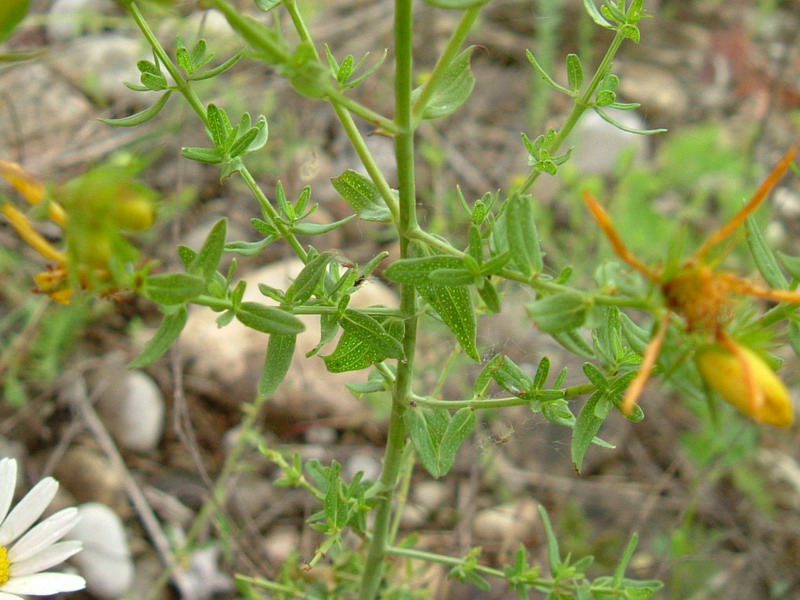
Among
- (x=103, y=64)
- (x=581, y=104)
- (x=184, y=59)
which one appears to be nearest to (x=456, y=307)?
(x=581, y=104)

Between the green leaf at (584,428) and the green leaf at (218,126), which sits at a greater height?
the green leaf at (218,126)

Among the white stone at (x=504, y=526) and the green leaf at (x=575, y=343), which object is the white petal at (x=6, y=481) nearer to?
the green leaf at (x=575, y=343)

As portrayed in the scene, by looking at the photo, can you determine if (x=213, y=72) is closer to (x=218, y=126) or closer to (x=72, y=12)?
(x=218, y=126)

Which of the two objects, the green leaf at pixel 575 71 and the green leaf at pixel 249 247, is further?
the green leaf at pixel 575 71

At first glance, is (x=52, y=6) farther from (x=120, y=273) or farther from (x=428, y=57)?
(x=120, y=273)

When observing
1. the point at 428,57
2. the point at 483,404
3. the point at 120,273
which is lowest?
the point at 428,57

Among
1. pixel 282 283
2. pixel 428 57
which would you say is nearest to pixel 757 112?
pixel 428 57

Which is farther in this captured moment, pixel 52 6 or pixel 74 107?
pixel 52 6

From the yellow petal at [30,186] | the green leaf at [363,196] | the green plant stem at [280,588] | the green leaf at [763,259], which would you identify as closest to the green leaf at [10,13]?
the yellow petal at [30,186]
